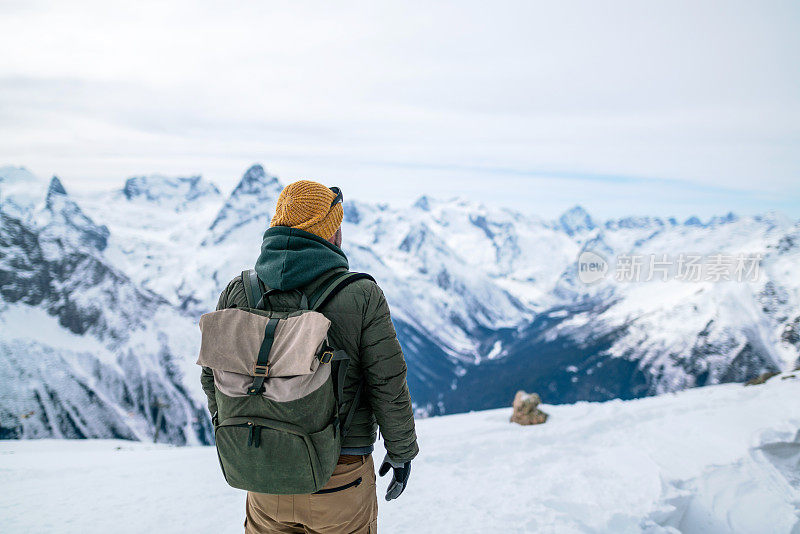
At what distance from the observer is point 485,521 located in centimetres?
755

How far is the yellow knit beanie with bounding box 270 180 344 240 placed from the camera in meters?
3.81

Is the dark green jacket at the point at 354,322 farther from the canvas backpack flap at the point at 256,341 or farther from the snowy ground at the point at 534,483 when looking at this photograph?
the snowy ground at the point at 534,483

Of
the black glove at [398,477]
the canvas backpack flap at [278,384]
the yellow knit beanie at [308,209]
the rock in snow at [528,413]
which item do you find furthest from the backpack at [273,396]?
the rock in snow at [528,413]

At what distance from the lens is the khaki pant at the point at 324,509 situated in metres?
3.71

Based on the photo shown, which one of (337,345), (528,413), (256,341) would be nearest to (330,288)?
(337,345)

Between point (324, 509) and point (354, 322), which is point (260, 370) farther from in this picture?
point (324, 509)

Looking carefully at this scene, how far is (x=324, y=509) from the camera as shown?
146 inches

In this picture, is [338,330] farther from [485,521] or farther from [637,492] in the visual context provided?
[637,492]

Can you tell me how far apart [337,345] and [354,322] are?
230 mm

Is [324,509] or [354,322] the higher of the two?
[354,322]

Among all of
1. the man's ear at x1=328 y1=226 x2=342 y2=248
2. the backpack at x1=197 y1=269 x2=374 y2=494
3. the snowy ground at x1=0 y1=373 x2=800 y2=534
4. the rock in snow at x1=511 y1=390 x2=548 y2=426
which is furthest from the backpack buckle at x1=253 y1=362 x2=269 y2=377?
the rock in snow at x1=511 y1=390 x2=548 y2=426

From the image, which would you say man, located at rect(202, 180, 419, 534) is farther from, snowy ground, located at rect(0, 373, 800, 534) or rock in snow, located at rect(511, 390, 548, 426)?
rock in snow, located at rect(511, 390, 548, 426)

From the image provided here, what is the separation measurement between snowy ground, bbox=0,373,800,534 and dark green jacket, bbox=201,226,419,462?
417cm

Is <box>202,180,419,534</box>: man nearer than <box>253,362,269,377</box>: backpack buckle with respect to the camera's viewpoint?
No
